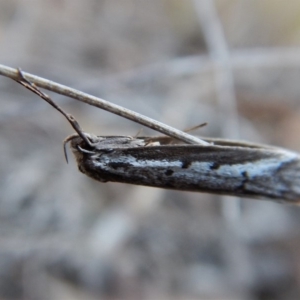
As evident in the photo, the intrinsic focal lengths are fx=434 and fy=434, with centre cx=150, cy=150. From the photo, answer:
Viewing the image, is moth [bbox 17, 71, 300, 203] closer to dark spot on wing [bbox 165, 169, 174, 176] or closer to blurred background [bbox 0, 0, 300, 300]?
dark spot on wing [bbox 165, 169, 174, 176]

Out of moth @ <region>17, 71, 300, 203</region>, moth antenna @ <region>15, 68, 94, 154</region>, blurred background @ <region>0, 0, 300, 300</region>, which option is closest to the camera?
moth antenna @ <region>15, 68, 94, 154</region>

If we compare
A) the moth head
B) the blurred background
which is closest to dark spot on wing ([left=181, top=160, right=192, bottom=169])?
the moth head

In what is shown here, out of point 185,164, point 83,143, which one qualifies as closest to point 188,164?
point 185,164

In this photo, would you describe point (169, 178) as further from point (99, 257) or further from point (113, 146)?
point (99, 257)

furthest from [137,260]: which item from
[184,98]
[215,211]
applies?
[184,98]

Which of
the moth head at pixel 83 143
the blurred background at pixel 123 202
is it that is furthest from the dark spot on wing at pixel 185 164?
the blurred background at pixel 123 202
